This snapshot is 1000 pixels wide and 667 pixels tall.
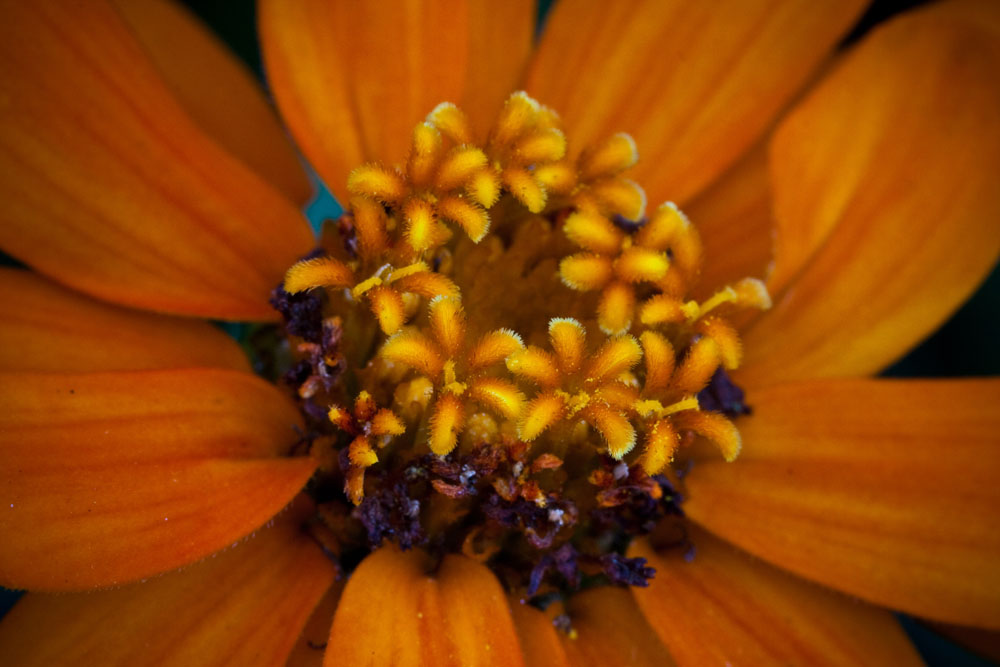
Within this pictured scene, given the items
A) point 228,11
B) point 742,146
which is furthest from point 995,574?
point 228,11

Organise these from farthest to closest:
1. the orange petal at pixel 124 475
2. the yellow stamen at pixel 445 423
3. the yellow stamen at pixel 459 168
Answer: the yellow stamen at pixel 459 168
the yellow stamen at pixel 445 423
the orange petal at pixel 124 475

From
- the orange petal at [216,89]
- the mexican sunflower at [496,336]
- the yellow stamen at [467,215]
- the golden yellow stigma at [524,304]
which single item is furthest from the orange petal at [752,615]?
the orange petal at [216,89]

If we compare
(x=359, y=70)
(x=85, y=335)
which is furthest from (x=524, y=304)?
(x=85, y=335)

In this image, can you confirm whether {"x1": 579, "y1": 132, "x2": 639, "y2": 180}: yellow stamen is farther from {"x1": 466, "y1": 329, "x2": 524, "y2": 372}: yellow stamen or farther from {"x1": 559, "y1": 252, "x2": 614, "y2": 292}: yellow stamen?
{"x1": 466, "y1": 329, "x2": 524, "y2": 372}: yellow stamen

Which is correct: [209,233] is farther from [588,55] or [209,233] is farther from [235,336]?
[588,55]

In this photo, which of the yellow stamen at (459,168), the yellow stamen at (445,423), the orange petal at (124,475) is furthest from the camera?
the yellow stamen at (459,168)

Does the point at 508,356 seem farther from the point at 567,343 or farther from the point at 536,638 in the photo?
the point at 536,638

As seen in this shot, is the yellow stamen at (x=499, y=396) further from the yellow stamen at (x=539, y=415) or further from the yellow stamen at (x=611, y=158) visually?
the yellow stamen at (x=611, y=158)
